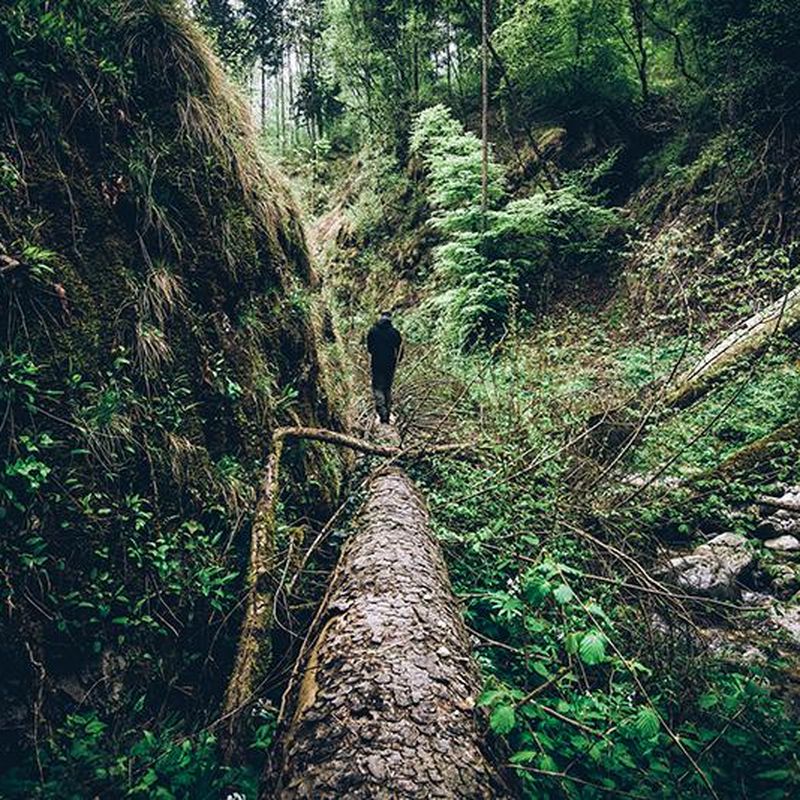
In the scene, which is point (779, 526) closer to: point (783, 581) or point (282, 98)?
point (783, 581)

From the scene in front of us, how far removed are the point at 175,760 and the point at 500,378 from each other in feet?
24.7

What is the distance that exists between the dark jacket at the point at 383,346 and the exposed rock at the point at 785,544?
502 cm

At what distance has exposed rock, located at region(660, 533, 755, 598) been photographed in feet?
13.1

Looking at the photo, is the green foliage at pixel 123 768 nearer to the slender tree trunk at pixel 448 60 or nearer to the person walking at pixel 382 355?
the person walking at pixel 382 355

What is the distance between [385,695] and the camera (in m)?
2.01

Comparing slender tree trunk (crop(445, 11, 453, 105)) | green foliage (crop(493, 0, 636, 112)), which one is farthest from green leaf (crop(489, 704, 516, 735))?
slender tree trunk (crop(445, 11, 453, 105))

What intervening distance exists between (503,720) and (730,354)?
6.96m

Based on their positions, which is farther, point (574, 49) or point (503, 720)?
point (574, 49)

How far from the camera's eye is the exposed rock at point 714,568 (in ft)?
13.1

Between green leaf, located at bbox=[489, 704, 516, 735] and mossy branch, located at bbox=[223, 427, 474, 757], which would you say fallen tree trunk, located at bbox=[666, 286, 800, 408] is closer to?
mossy branch, located at bbox=[223, 427, 474, 757]

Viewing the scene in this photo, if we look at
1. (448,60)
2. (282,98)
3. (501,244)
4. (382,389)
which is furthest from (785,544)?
(282,98)

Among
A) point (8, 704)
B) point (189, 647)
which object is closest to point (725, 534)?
point (189, 647)

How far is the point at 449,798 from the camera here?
159cm

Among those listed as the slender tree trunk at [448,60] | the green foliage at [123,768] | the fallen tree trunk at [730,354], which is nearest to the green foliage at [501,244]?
the fallen tree trunk at [730,354]
